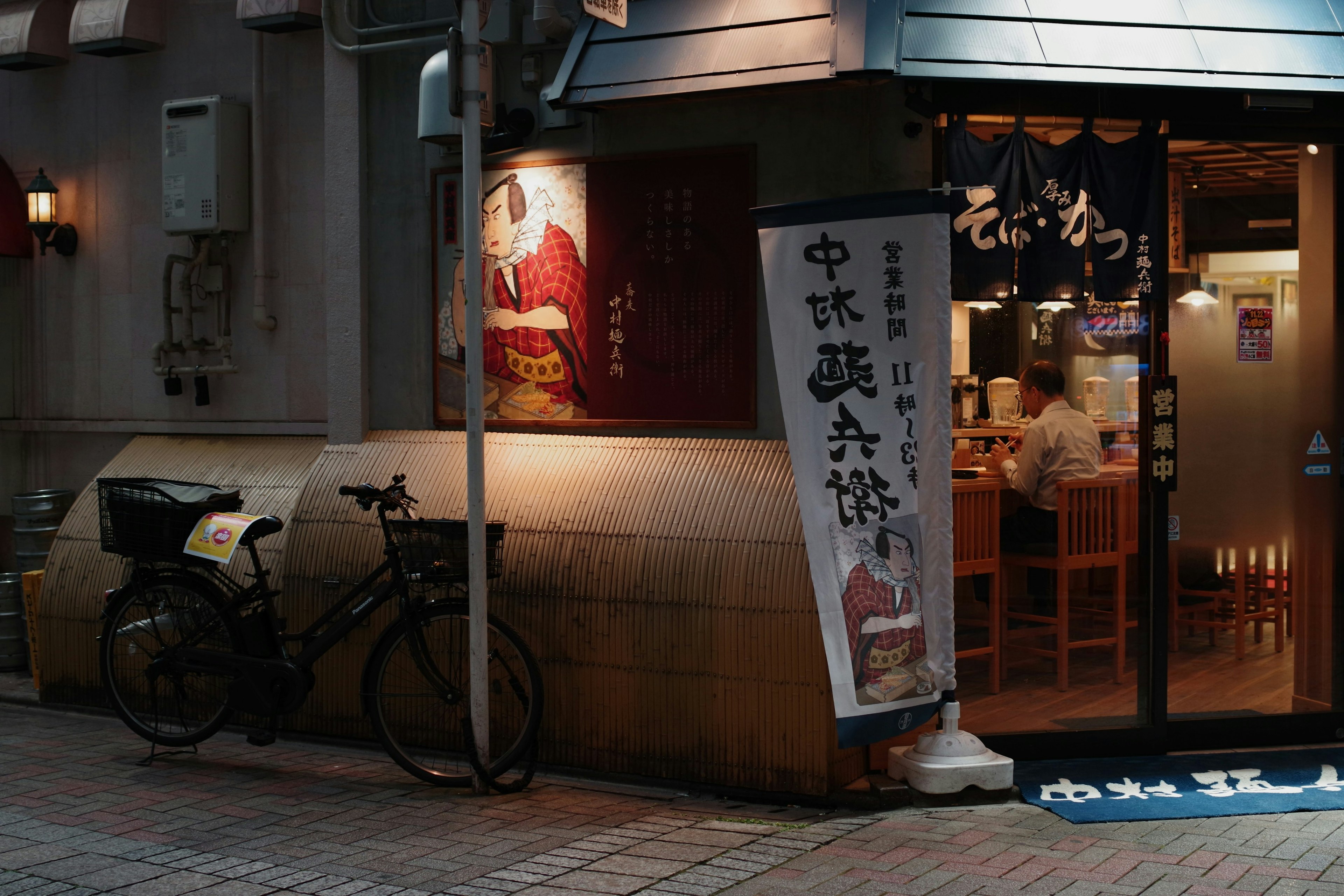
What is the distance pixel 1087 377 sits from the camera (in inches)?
288

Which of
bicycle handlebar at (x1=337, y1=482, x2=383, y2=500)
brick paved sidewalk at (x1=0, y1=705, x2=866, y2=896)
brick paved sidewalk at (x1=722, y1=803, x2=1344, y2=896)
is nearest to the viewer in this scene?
brick paved sidewalk at (x1=722, y1=803, x2=1344, y2=896)

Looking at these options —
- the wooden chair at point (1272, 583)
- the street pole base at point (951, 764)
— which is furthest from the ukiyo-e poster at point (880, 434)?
the wooden chair at point (1272, 583)

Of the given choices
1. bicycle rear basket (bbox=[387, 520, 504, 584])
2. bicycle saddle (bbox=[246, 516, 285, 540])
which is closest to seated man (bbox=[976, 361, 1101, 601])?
bicycle rear basket (bbox=[387, 520, 504, 584])

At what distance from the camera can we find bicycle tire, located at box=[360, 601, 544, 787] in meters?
6.53

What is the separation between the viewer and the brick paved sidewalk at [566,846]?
5.15 meters

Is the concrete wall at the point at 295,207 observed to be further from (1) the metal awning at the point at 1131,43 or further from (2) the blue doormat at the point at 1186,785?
(2) the blue doormat at the point at 1186,785

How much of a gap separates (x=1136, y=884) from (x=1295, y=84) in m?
3.97

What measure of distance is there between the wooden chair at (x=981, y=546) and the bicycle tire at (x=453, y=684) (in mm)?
2493

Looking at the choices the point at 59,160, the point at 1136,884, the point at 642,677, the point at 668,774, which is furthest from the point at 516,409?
the point at 59,160

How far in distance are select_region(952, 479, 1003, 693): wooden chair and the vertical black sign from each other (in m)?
0.87

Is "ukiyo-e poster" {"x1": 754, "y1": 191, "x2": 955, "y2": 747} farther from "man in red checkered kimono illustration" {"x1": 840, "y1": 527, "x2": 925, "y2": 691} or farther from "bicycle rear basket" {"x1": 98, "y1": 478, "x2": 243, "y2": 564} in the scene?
"bicycle rear basket" {"x1": 98, "y1": 478, "x2": 243, "y2": 564}

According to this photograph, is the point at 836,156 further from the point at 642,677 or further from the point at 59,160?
the point at 59,160

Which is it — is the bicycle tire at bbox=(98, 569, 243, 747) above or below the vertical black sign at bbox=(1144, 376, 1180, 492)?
below

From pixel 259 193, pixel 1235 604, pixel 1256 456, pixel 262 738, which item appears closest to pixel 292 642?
pixel 262 738
